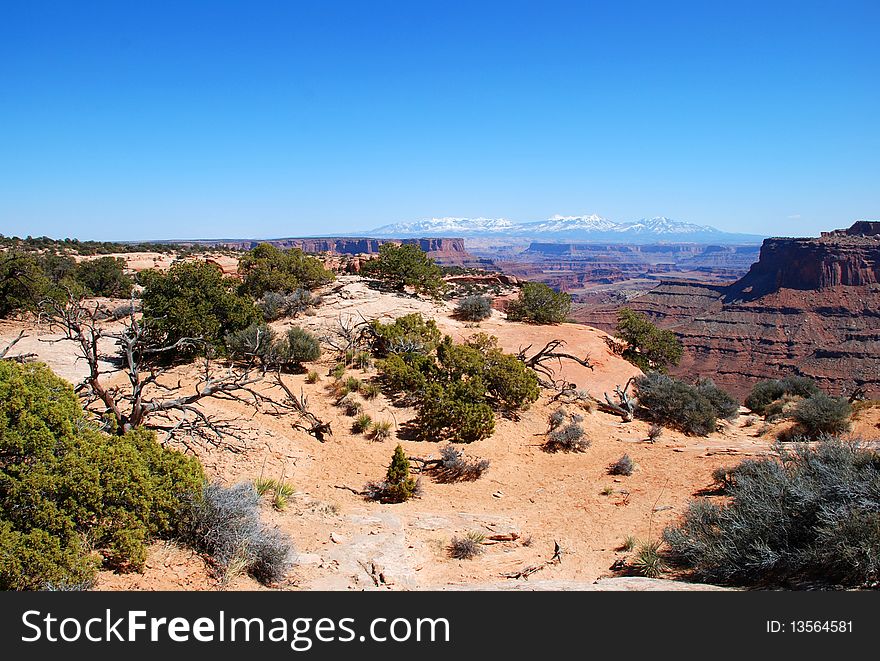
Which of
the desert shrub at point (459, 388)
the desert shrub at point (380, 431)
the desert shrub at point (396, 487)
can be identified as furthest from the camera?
the desert shrub at point (459, 388)

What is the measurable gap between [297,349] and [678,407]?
12000 mm

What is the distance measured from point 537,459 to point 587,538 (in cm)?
374

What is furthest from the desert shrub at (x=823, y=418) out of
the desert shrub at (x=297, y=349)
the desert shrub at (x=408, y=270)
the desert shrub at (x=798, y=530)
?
the desert shrub at (x=408, y=270)

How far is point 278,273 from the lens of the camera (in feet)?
77.6

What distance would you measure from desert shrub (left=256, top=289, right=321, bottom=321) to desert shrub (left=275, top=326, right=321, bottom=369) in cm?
531

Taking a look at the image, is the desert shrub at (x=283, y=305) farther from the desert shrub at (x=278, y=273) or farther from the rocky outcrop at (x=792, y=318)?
the rocky outcrop at (x=792, y=318)

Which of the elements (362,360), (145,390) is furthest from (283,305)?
(145,390)

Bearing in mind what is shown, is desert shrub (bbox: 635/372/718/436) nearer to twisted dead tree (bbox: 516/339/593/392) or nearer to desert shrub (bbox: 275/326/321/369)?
twisted dead tree (bbox: 516/339/593/392)

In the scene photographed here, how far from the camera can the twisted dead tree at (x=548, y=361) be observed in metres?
16.1

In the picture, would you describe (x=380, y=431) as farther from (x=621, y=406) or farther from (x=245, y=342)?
(x=621, y=406)

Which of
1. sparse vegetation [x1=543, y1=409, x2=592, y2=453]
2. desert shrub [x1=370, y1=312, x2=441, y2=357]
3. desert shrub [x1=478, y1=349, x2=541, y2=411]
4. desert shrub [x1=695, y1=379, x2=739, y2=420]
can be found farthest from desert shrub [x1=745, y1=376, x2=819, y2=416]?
desert shrub [x1=370, y1=312, x2=441, y2=357]

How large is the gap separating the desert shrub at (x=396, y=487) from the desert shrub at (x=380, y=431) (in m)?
2.29

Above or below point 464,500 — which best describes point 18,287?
above
